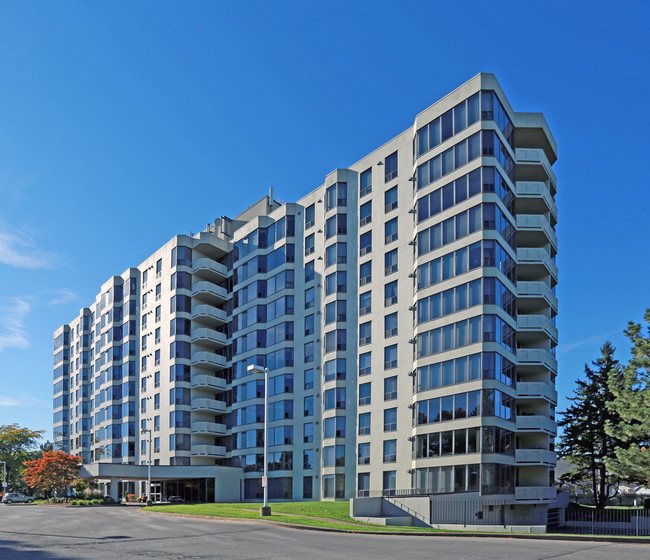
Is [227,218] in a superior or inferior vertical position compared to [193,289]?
superior

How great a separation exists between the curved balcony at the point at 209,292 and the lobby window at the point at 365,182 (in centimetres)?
2471

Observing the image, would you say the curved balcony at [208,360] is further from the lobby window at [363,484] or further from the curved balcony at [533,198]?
the curved balcony at [533,198]

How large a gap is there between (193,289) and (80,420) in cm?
4204

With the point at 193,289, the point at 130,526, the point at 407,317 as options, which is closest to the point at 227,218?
the point at 193,289

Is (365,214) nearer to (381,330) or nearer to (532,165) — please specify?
(381,330)

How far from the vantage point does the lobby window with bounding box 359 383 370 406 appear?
55562mm

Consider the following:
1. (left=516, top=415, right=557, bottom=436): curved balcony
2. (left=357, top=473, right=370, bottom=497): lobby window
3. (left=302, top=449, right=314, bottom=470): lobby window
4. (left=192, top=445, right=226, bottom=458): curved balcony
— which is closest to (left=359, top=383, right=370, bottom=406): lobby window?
(left=357, top=473, right=370, bottom=497): lobby window

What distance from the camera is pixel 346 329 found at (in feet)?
193

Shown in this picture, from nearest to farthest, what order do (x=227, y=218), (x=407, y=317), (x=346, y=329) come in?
(x=407, y=317) < (x=346, y=329) < (x=227, y=218)

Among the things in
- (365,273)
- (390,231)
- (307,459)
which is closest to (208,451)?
(307,459)

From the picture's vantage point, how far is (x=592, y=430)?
62688 millimetres

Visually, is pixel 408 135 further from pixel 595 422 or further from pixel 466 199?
pixel 595 422

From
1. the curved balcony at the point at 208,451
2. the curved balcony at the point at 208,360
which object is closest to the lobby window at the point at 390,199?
the curved balcony at the point at 208,360

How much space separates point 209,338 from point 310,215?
65.8 feet
